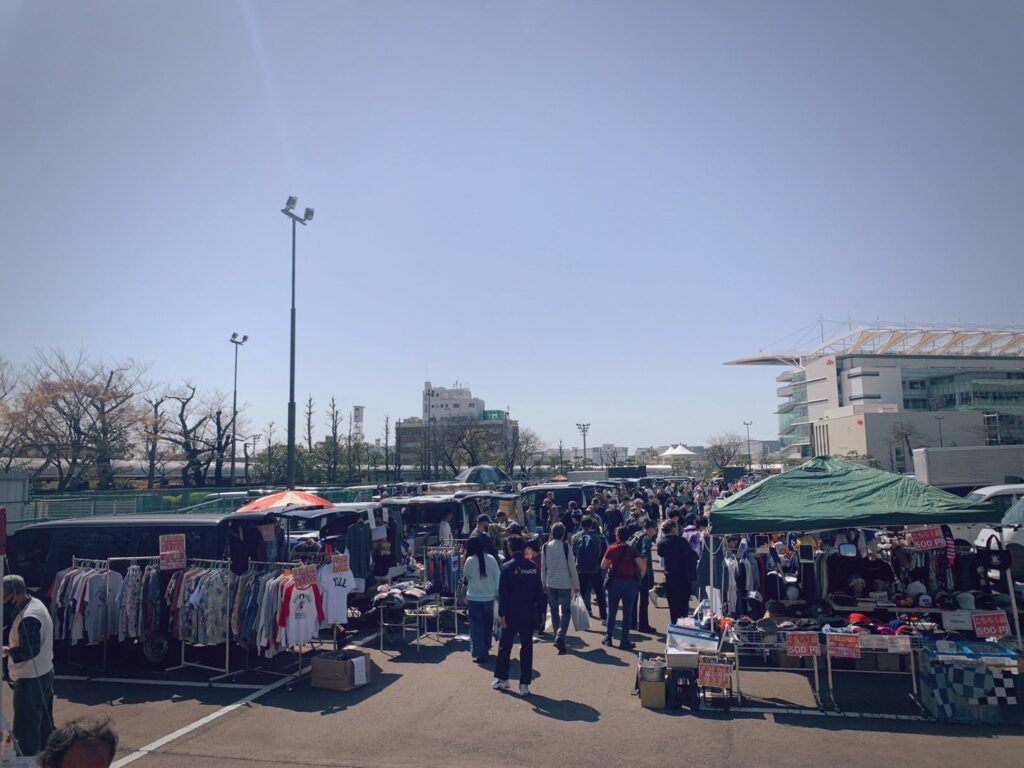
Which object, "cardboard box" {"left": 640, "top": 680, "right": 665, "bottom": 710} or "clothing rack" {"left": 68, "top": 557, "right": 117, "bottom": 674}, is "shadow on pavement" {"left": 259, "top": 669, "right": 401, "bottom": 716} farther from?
"cardboard box" {"left": 640, "top": 680, "right": 665, "bottom": 710}

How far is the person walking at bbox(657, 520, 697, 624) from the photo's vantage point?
31.9ft

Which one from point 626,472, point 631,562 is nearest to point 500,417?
point 626,472

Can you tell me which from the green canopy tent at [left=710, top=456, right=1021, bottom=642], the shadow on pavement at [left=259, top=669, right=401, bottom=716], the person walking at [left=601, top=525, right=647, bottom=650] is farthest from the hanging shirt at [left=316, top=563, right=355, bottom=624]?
the green canopy tent at [left=710, top=456, right=1021, bottom=642]

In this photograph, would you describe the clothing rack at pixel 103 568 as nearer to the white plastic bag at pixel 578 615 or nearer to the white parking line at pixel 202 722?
the white parking line at pixel 202 722

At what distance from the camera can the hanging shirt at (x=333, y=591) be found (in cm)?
895

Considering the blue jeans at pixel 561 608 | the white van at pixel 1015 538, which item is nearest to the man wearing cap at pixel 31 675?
the blue jeans at pixel 561 608

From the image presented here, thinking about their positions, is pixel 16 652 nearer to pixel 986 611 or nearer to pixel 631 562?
pixel 631 562

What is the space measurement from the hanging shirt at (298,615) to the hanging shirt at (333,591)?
35 centimetres

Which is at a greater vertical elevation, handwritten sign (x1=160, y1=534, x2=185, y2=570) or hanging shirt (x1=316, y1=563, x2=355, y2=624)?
handwritten sign (x1=160, y1=534, x2=185, y2=570)

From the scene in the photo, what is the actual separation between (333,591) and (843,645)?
596 centimetres

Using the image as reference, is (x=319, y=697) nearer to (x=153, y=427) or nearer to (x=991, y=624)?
(x=991, y=624)

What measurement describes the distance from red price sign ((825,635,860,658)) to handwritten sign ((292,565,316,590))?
5.83 meters

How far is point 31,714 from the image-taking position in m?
5.47

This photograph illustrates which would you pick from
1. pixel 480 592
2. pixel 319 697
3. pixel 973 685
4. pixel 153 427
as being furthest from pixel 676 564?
pixel 153 427
